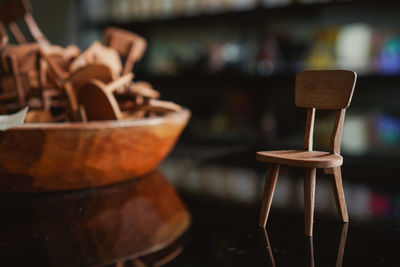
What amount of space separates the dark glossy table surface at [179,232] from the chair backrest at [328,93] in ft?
0.36

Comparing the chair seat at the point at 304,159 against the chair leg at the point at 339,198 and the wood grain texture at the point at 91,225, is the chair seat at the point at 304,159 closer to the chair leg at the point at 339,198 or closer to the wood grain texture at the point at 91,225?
the chair leg at the point at 339,198

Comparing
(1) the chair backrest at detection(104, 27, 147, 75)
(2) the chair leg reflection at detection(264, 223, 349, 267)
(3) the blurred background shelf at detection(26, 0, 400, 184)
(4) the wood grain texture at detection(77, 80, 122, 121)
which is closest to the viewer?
(2) the chair leg reflection at detection(264, 223, 349, 267)

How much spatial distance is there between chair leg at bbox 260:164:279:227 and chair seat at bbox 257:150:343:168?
0.7 inches

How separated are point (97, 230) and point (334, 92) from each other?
0.39 metres

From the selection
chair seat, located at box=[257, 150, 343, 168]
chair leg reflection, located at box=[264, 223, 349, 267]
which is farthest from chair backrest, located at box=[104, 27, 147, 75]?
chair leg reflection, located at box=[264, 223, 349, 267]

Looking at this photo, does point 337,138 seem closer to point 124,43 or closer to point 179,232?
point 179,232

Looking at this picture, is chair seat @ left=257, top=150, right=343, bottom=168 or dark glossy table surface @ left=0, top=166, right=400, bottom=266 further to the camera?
chair seat @ left=257, top=150, right=343, bottom=168

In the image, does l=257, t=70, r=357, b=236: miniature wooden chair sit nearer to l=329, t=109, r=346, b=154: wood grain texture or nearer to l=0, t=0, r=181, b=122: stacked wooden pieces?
l=329, t=109, r=346, b=154: wood grain texture

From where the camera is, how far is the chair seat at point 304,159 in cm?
52

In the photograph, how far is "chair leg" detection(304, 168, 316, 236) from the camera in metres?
0.49

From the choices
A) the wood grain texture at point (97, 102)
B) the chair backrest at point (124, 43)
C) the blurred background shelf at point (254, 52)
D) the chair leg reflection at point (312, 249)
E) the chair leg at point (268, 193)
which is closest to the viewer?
the chair leg reflection at point (312, 249)

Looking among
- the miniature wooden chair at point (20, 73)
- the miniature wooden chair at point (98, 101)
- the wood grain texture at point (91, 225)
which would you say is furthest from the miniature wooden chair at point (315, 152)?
the miniature wooden chair at point (20, 73)

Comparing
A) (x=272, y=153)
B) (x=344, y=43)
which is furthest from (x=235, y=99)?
(x=272, y=153)

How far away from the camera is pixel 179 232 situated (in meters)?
0.49
